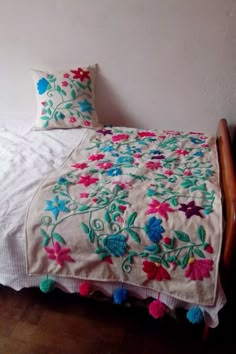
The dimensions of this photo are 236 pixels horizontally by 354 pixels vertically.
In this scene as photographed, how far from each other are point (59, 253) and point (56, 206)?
0.62ft

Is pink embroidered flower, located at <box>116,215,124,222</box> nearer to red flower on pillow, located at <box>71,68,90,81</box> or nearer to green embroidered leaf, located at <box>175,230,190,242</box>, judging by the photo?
green embroidered leaf, located at <box>175,230,190,242</box>

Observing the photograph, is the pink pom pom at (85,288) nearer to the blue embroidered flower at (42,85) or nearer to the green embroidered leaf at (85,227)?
the green embroidered leaf at (85,227)

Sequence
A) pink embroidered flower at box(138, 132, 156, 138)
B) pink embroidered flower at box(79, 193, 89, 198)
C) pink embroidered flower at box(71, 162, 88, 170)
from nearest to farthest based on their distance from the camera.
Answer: pink embroidered flower at box(79, 193, 89, 198), pink embroidered flower at box(71, 162, 88, 170), pink embroidered flower at box(138, 132, 156, 138)

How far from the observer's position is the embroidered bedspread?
1.11 metres

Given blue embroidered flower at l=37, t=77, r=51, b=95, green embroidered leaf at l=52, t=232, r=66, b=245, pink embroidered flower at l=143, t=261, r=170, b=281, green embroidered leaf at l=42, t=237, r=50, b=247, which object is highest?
blue embroidered flower at l=37, t=77, r=51, b=95

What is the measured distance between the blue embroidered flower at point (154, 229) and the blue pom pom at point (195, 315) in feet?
0.96

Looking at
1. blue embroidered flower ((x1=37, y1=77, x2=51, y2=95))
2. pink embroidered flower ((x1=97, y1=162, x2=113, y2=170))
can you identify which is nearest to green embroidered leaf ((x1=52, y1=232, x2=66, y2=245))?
pink embroidered flower ((x1=97, y1=162, x2=113, y2=170))

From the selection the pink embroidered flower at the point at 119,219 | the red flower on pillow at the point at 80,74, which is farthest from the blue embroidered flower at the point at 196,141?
the pink embroidered flower at the point at 119,219

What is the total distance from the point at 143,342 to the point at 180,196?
2.08 feet

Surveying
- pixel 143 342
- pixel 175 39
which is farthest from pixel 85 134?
pixel 143 342

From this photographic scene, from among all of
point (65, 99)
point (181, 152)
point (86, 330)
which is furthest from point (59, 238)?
point (65, 99)

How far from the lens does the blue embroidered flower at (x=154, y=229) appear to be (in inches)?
44.1

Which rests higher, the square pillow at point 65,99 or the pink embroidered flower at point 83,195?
the square pillow at point 65,99

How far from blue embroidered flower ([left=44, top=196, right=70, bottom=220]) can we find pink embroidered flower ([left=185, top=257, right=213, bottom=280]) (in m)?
0.52
